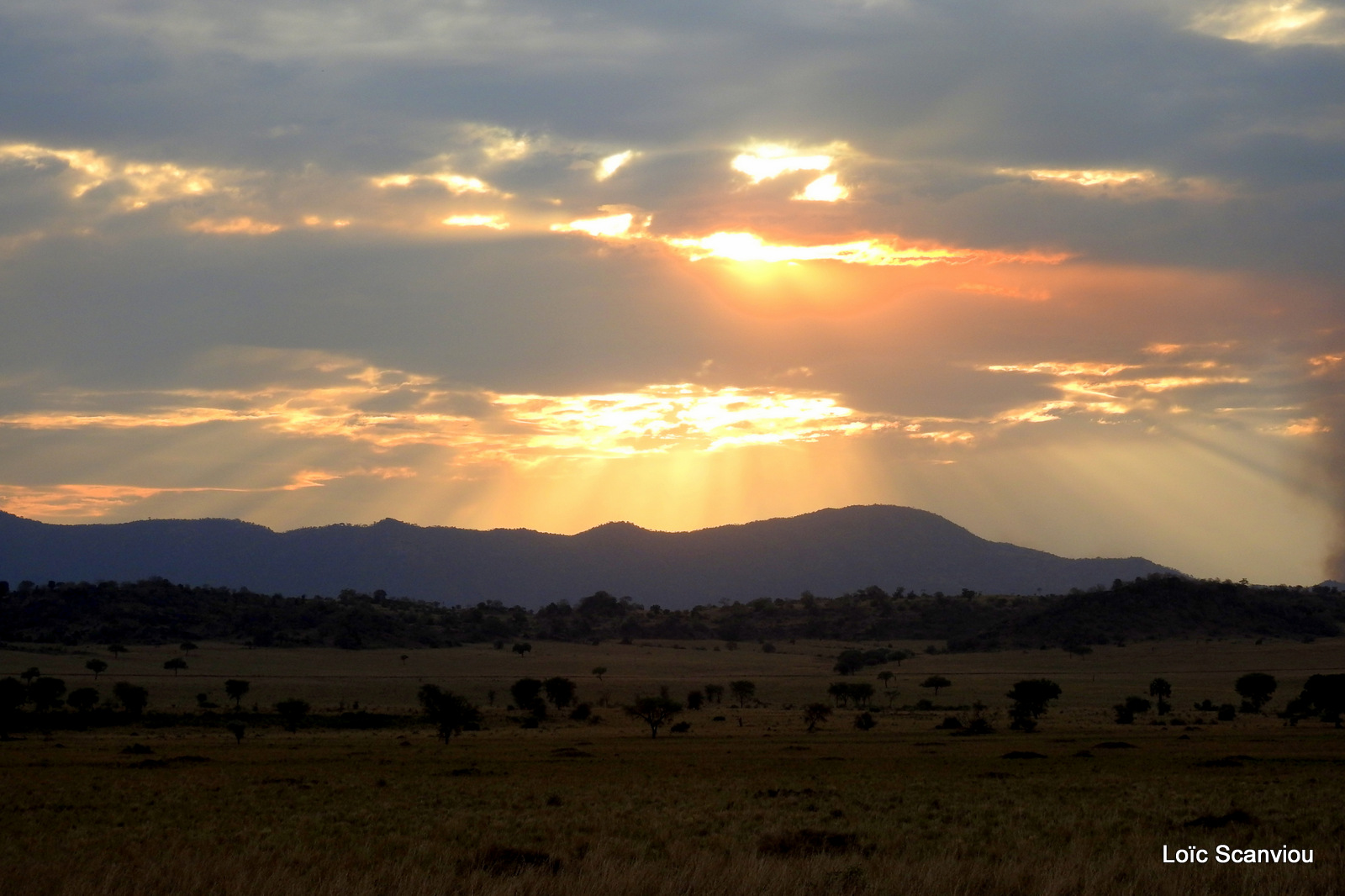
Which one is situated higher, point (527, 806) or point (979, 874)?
point (979, 874)

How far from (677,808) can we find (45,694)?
59.9 metres

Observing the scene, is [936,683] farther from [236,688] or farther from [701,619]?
[701,619]

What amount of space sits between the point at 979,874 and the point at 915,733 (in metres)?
52.8

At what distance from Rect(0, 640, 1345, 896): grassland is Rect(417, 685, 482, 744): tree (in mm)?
1489

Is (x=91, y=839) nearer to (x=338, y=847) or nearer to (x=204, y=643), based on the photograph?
(x=338, y=847)

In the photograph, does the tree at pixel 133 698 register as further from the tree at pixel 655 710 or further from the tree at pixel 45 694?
the tree at pixel 655 710

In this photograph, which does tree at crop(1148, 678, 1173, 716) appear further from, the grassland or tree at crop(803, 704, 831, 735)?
tree at crop(803, 704, 831, 735)

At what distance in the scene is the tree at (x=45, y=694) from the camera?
70250 millimetres

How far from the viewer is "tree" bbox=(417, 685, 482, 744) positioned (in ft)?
203

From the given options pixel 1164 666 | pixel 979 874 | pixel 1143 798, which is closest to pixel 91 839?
pixel 979 874

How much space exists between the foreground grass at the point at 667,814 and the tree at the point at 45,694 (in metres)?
14.4

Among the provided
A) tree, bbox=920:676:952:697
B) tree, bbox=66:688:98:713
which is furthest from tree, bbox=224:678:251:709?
tree, bbox=920:676:952:697

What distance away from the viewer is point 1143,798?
29125 millimetres

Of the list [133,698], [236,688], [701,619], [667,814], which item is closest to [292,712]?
[133,698]
